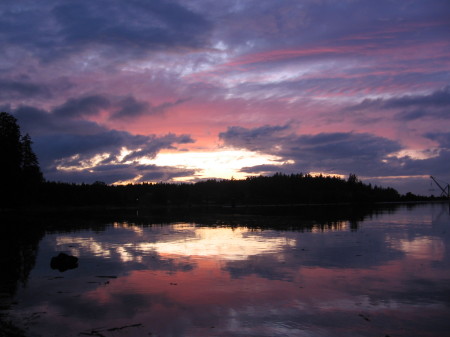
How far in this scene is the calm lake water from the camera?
1446 cm

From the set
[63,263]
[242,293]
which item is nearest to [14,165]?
[63,263]

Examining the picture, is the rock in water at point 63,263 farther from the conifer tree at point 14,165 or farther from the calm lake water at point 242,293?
the conifer tree at point 14,165

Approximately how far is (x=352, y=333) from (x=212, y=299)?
21.6ft

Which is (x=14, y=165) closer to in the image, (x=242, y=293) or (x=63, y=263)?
(x=63, y=263)

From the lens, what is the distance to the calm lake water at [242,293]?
47.4ft

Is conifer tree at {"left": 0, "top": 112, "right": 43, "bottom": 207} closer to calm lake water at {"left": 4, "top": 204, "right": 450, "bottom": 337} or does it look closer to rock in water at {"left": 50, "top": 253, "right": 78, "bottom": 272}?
calm lake water at {"left": 4, "top": 204, "right": 450, "bottom": 337}

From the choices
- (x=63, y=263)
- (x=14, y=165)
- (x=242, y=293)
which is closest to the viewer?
(x=242, y=293)

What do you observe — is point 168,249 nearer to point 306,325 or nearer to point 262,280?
point 262,280

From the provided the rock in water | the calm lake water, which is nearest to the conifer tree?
the calm lake water

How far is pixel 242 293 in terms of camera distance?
19156mm

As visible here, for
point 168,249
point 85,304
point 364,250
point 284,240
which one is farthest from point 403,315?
point 284,240

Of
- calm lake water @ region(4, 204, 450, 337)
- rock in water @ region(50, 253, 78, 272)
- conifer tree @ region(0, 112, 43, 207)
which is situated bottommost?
calm lake water @ region(4, 204, 450, 337)

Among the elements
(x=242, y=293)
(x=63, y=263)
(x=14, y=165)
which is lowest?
(x=242, y=293)

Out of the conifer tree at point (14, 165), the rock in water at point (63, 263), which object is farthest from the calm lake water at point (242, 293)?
the conifer tree at point (14, 165)
